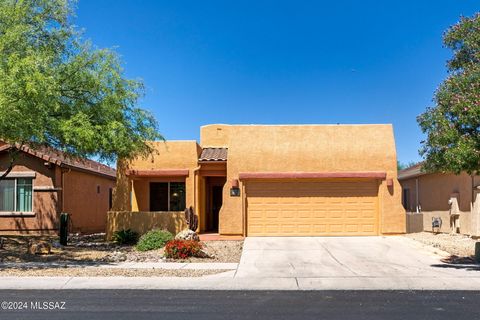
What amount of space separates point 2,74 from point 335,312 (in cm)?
994

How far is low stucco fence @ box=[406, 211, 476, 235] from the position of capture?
2177cm

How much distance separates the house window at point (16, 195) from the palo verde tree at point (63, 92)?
6.41m

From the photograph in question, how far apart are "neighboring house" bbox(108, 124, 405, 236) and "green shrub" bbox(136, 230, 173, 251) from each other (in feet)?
6.22

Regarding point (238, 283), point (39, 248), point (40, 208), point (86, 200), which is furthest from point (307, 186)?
point (86, 200)

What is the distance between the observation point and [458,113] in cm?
1327

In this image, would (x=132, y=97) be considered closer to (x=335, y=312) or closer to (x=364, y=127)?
(x=364, y=127)

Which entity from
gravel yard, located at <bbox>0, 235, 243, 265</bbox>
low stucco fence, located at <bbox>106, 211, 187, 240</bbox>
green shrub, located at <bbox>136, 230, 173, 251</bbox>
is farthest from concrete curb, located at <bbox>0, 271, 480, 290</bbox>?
low stucco fence, located at <bbox>106, 211, 187, 240</bbox>

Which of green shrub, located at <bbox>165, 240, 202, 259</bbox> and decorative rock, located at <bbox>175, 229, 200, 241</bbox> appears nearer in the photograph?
green shrub, located at <bbox>165, 240, 202, 259</bbox>

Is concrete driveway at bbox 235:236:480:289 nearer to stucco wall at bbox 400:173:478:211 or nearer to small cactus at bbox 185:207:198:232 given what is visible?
small cactus at bbox 185:207:198:232

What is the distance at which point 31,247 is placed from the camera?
18453 mm

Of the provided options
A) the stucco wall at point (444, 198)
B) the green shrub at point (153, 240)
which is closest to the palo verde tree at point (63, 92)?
the green shrub at point (153, 240)

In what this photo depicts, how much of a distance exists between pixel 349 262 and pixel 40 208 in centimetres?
1394

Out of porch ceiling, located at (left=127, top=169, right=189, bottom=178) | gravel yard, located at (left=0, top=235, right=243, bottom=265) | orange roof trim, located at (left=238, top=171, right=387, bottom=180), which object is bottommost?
gravel yard, located at (left=0, top=235, right=243, bottom=265)

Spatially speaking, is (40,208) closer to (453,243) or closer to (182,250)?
(182,250)
